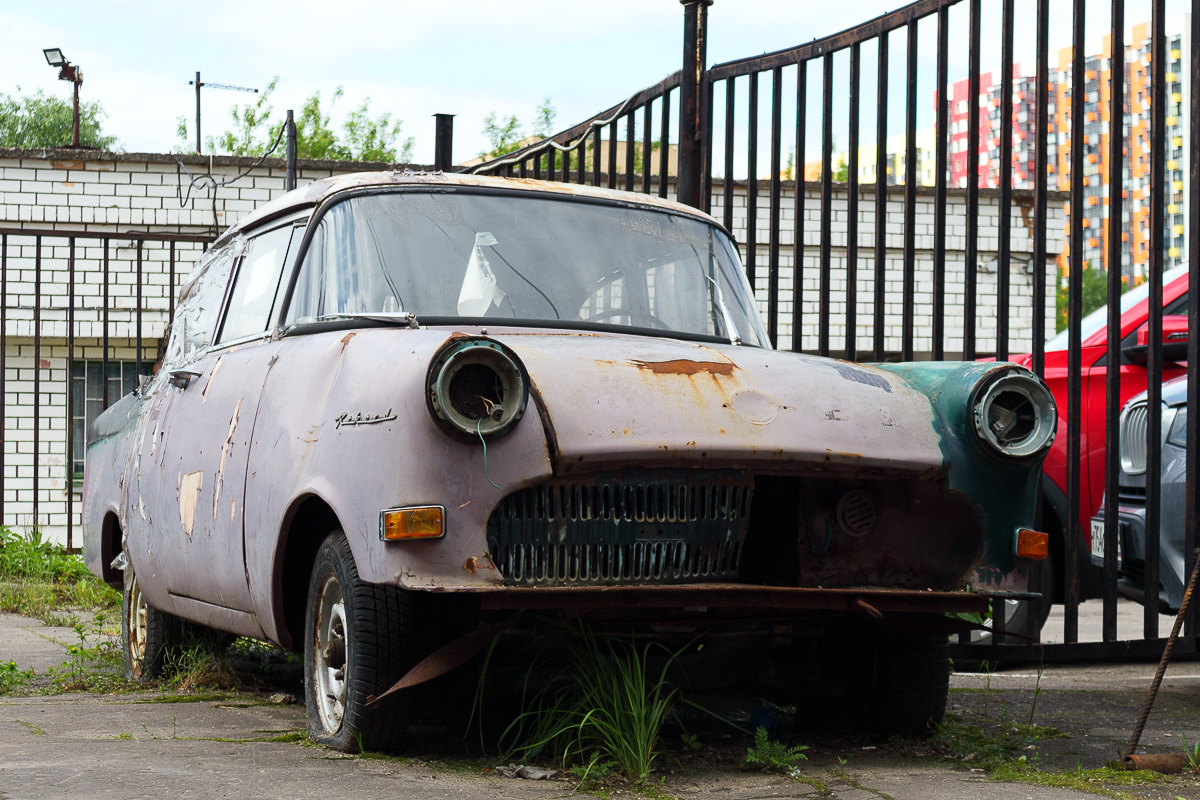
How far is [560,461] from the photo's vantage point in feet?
10.9

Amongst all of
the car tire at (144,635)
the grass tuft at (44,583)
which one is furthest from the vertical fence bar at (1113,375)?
the grass tuft at (44,583)

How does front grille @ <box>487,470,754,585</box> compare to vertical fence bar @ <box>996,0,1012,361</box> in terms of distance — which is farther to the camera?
vertical fence bar @ <box>996,0,1012,361</box>

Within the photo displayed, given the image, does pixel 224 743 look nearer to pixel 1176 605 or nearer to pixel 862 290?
pixel 1176 605

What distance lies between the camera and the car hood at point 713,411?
3352mm

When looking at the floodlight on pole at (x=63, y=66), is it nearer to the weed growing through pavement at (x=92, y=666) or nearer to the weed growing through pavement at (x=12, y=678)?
the weed growing through pavement at (x=92, y=666)

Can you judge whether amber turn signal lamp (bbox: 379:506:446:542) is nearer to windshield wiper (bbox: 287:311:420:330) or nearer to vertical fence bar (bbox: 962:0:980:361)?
windshield wiper (bbox: 287:311:420:330)

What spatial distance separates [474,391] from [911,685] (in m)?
1.67

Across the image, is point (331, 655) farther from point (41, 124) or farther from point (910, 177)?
point (41, 124)

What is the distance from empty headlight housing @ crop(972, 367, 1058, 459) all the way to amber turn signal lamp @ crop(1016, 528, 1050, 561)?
0.71ft

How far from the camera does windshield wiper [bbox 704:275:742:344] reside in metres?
4.62

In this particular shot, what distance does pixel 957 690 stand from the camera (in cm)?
548

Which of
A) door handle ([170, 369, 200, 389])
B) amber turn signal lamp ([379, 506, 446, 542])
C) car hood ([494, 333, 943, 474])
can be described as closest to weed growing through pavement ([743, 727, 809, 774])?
car hood ([494, 333, 943, 474])

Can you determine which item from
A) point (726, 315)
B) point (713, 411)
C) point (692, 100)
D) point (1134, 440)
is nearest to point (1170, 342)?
point (1134, 440)

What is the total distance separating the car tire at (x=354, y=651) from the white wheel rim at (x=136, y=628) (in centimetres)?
200
